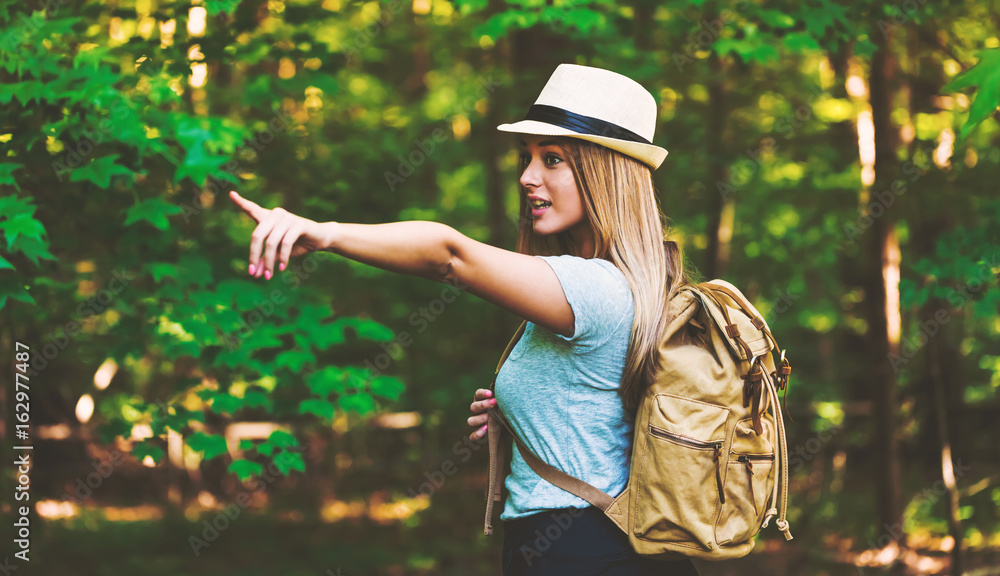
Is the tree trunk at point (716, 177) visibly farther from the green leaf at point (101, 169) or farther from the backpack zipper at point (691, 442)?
the backpack zipper at point (691, 442)

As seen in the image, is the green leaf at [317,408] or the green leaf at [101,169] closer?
the green leaf at [101,169]

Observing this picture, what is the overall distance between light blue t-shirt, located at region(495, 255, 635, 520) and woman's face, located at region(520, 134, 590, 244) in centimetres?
18

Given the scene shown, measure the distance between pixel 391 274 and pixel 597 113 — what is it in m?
5.81

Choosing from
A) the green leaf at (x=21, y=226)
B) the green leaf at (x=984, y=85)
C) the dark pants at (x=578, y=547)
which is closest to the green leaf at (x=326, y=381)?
the green leaf at (x=21, y=226)

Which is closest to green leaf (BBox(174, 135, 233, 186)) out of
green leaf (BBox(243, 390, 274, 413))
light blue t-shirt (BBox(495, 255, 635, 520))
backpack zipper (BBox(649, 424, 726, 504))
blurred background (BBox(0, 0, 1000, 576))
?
blurred background (BBox(0, 0, 1000, 576))

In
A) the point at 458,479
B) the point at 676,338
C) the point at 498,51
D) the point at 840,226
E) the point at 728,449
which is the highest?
the point at 498,51

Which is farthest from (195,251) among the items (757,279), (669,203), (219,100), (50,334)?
(757,279)

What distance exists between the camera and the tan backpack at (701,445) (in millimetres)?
1746

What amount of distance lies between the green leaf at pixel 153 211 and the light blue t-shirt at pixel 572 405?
82.2 inches

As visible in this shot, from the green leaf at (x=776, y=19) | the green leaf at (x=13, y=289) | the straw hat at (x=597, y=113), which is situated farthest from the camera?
the green leaf at (x=776, y=19)

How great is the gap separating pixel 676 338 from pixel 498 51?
9.69 m

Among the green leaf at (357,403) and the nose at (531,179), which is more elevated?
the nose at (531,179)

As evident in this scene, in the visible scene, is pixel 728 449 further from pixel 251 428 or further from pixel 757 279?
pixel 251 428

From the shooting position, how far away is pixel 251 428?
37.7 ft
